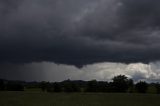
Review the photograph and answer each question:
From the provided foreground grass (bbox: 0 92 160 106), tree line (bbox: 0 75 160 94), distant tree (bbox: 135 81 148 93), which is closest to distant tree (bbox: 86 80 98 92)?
tree line (bbox: 0 75 160 94)

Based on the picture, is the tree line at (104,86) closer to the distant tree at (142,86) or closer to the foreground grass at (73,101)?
the distant tree at (142,86)

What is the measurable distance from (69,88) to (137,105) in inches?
3351

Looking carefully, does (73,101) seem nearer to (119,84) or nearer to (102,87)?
(102,87)

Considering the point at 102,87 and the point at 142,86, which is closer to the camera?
the point at 142,86

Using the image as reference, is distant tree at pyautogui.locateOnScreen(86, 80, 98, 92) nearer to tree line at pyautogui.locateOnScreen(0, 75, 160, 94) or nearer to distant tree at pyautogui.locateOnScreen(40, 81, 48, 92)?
tree line at pyautogui.locateOnScreen(0, 75, 160, 94)

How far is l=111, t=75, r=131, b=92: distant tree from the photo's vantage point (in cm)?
14499

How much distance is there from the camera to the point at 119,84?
146875mm

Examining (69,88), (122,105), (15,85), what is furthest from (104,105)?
(15,85)

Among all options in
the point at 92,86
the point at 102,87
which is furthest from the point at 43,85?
the point at 102,87

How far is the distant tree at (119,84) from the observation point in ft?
476

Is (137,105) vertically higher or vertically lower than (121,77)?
lower

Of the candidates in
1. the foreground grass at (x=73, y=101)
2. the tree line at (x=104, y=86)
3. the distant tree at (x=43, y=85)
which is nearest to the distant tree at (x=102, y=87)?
the tree line at (x=104, y=86)

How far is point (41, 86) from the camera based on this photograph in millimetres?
169000

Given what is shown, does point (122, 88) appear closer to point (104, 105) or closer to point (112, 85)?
point (112, 85)
